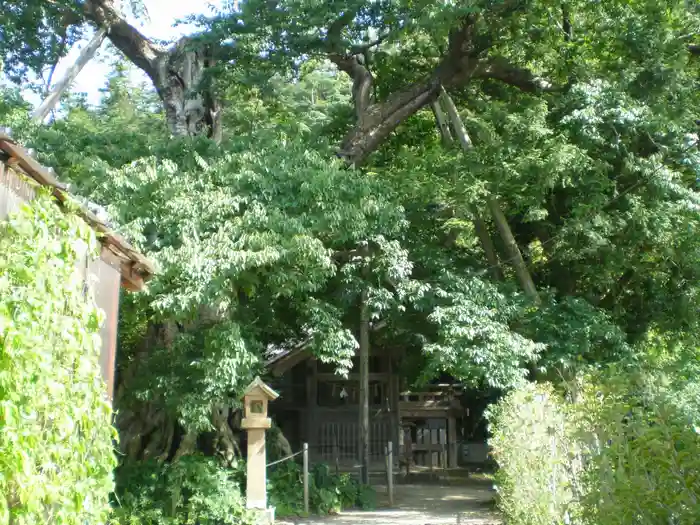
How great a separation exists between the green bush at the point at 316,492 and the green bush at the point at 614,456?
7.82m

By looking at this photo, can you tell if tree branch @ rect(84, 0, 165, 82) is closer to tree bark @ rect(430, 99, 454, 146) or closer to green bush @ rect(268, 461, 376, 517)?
tree bark @ rect(430, 99, 454, 146)

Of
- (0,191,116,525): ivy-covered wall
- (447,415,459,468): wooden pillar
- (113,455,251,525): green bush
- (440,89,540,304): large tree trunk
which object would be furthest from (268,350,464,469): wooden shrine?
(0,191,116,525): ivy-covered wall

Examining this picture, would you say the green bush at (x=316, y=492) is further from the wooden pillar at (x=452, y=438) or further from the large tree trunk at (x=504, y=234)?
the wooden pillar at (x=452, y=438)

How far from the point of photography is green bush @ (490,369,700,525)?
11.1 ft

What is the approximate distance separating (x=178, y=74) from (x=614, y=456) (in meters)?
14.3

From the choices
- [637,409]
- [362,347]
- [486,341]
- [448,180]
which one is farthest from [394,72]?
[637,409]

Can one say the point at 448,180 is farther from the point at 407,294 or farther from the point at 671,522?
the point at 671,522

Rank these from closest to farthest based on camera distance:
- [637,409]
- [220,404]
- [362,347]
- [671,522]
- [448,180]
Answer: [671,522]
[637,409]
[220,404]
[448,180]
[362,347]

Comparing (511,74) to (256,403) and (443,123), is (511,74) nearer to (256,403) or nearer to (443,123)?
(443,123)

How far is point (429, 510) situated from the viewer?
51.1 feet

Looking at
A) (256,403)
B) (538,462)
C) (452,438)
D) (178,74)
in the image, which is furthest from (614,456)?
(452,438)

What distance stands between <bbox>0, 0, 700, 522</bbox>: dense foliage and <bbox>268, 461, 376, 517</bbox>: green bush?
0.24m

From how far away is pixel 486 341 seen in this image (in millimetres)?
13742

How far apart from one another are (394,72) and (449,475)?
11758mm
